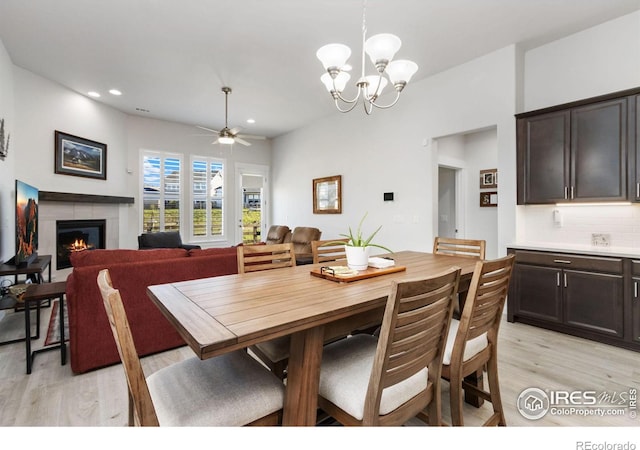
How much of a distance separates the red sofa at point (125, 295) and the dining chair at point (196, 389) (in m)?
1.32

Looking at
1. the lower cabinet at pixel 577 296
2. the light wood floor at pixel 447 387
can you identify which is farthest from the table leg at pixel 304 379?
the lower cabinet at pixel 577 296

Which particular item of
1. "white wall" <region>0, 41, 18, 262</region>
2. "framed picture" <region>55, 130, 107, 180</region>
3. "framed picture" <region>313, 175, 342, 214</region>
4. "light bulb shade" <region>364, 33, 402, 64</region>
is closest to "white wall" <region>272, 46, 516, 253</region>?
"framed picture" <region>313, 175, 342, 214</region>

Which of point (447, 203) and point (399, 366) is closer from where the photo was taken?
point (399, 366)

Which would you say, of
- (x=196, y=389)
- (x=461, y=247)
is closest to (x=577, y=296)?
(x=461, y=247)

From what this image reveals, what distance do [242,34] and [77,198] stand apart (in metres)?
3.56

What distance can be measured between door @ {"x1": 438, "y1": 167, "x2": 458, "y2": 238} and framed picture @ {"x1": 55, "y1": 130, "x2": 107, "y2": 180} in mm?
5616

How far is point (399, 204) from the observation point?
458cm

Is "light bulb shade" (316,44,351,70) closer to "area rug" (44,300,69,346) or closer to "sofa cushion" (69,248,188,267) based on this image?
"sofa cushion" (69,248,188,267)

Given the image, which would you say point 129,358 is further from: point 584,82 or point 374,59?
point 584,82

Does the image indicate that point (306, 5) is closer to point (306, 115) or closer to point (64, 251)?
point (306, 115)

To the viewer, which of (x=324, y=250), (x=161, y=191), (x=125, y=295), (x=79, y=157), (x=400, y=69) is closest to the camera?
(x=400, y=69)

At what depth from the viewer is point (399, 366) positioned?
1.17 m

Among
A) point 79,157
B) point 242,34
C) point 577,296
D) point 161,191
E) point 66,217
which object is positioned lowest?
point 577,296

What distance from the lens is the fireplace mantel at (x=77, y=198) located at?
4.30 meters
